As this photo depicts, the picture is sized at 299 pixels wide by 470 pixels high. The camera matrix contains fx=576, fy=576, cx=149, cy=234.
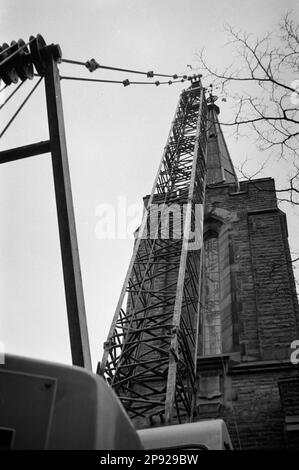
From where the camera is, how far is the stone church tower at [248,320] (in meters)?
10.0

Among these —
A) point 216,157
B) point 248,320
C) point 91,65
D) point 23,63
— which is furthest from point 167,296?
point 216,157

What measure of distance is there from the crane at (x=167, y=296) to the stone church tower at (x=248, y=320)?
Answer: 861 millimetres

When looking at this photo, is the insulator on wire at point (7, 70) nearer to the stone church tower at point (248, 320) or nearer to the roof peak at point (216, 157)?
the stone church tower at point (248, 320)

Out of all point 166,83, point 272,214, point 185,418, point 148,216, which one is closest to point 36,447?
point 185,418

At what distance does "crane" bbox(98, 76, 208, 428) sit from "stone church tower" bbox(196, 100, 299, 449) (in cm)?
86

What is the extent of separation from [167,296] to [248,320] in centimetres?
223

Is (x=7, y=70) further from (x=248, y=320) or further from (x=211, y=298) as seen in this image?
(x=211, y=298)

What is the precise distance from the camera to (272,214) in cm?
1559

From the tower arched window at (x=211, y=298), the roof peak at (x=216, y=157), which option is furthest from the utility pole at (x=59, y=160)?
the roof peak at (x=216, y=157)

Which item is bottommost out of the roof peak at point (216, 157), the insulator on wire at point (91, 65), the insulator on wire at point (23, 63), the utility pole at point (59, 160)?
the utility pole at point (59, 160)

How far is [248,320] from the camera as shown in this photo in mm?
12891

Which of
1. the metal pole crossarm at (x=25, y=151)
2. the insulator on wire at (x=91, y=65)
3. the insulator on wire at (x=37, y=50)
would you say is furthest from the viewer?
the insulator on wire at (x=91, y=65)

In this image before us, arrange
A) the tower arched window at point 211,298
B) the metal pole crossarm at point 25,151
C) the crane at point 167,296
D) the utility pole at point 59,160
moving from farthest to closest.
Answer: the tower arched window at point 211,298 < the crane at point 167,296 < the metal pole crossarm at point 25,151 < the utility pole at point 59,160

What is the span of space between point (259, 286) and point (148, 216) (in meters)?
3.23
